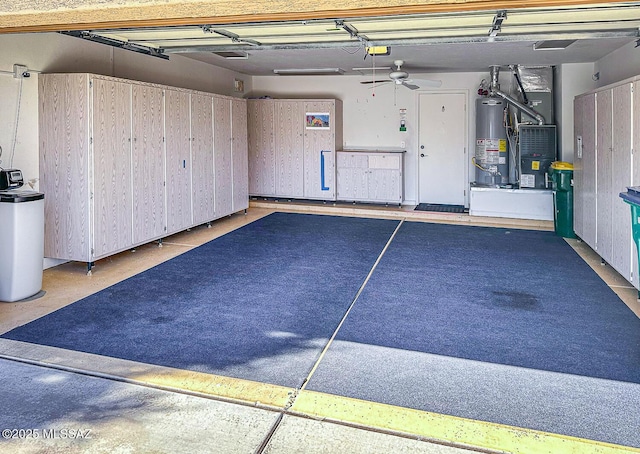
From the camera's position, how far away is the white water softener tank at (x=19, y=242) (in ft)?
14.1

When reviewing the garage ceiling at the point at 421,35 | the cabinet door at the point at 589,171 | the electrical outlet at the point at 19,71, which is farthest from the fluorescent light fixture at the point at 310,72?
the electrical outlet at the point at 19,71

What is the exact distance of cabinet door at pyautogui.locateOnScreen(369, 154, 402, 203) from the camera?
9414 mm

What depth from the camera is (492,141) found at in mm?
8750

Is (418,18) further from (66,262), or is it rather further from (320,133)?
(320,133)

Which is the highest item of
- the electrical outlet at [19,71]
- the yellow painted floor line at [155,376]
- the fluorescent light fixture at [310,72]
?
the fluorescent light fixture at [310,72]

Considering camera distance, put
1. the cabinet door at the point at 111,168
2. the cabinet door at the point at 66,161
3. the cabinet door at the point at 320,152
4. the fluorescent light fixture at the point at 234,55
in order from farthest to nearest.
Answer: the cabinet door at the point at 320,152, the fluorescent light fixture at the point at 234,55, the cabinet door at the point at 111,168, the cabinet door at the point at 66,161

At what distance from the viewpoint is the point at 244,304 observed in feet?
14.3

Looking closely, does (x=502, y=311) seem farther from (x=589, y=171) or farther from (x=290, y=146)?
(x=290, y=146)

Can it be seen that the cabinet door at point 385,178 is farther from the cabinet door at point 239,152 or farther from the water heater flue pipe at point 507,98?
the cabinet door at point 239,152

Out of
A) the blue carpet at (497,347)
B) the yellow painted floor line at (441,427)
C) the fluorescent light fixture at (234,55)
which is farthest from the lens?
the fluorescent light fixture at (234,55)

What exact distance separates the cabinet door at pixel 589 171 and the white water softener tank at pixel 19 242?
5.92 metres

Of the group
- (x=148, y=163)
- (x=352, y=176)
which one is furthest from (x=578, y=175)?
(x=148, y=163)

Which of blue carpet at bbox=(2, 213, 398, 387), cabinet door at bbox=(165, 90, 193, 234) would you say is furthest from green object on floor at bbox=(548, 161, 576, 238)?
cabinet door at bbox=(165, 90, 193, 234)

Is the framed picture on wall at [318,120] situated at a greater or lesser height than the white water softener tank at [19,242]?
greater
